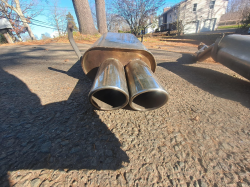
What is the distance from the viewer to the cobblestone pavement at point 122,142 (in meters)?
0.98

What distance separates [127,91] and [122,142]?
0.51 meters

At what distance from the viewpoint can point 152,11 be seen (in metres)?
17.1

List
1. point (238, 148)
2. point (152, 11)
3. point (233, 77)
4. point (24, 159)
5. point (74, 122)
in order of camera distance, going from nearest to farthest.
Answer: point (24, 159)
point (238, 148)
point (74, 122)
point (233, 77)
point (152, 11)

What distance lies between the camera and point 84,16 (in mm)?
9766

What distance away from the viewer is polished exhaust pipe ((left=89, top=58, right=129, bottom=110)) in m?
1.23

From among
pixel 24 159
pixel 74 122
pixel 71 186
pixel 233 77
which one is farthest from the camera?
pixel 233 77

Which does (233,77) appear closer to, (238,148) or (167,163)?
(238,148)

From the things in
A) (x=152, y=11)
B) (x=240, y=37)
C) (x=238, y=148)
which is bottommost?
(x=238, y=148)

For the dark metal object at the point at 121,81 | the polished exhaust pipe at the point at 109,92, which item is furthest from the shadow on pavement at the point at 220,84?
the polished exhaust pipe at the point at 109,92

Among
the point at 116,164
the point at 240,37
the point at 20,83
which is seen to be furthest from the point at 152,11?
the point at 116,164

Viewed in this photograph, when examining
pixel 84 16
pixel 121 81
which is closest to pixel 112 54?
pixel 121 81

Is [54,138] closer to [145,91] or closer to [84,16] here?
[145,91]

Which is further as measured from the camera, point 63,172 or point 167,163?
point 167,163

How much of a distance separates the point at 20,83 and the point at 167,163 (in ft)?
9.50
